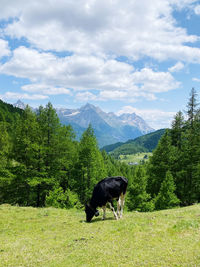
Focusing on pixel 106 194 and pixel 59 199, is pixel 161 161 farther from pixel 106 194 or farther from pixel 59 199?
pixel 106 194

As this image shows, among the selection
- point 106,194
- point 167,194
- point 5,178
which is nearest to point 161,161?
point 167,194

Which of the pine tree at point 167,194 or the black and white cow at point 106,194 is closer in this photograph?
the black and white cow at point 106,194

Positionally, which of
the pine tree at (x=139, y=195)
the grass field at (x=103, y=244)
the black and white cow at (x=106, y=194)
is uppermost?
the black and white cow at (x=106, y=194)

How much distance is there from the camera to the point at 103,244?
11578 millimetres

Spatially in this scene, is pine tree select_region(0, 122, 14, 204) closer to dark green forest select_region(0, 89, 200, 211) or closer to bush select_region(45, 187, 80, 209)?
dark green forest select_region(0, 89, 200, 211)

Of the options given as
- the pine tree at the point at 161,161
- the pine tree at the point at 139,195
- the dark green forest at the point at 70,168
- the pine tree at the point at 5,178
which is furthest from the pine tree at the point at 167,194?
the pine tree at the point at 5,178

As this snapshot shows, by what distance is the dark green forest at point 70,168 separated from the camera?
3366 centimetres

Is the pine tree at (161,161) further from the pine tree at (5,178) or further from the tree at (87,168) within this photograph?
the pine tree at (5,178)

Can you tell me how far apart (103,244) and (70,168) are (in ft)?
102

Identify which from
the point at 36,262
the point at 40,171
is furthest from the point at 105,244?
the point at 40,171

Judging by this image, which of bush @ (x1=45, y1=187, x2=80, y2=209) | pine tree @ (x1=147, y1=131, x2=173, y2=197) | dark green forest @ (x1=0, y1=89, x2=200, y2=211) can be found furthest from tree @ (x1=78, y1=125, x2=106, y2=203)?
pine tree @ (x1=147, y1=131, x2=173, y2=197)

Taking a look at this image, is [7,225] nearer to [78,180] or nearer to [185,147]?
[78,180]

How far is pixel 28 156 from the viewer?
33531 millimetres

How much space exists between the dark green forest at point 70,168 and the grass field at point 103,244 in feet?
57.7
